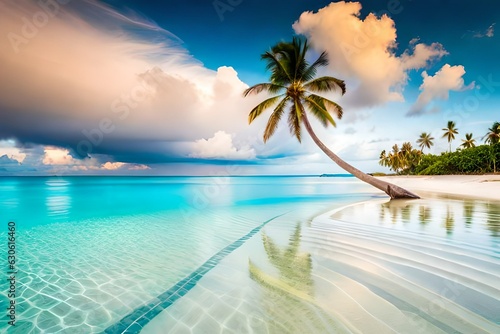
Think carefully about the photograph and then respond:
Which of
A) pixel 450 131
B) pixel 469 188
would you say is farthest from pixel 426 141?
pixel 469 188

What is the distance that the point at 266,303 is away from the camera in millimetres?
2955

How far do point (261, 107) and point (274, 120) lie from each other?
116cm

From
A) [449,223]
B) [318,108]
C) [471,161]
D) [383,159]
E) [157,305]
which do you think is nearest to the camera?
[157,305]

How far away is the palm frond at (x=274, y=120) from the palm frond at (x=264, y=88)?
2.91 ft

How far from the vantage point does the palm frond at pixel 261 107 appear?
1405 centimetres

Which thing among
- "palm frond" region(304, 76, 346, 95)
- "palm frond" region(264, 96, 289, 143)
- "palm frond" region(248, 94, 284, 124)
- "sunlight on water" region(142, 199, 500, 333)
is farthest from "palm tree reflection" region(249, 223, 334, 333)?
"palm frond" region(304, 76, 346, 95)

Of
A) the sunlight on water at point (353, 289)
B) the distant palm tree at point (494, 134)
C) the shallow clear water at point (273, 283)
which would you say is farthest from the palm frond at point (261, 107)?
the distant palm tree at point (494, 134)

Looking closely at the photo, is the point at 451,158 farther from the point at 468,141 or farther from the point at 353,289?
the point at 353,289

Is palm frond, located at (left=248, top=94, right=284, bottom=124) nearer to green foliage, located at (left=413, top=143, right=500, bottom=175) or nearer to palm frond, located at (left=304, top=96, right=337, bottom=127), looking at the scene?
palm frond, located at (left=304, top=96, right=337, bottom=127)

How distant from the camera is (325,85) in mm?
14141

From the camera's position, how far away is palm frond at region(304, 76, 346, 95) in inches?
541

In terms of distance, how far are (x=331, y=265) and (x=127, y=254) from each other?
15.2 ft

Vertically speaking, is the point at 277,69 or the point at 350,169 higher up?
the point at 277,69

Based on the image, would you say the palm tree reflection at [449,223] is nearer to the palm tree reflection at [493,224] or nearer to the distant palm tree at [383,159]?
the palm tree reflection at [493,224]
